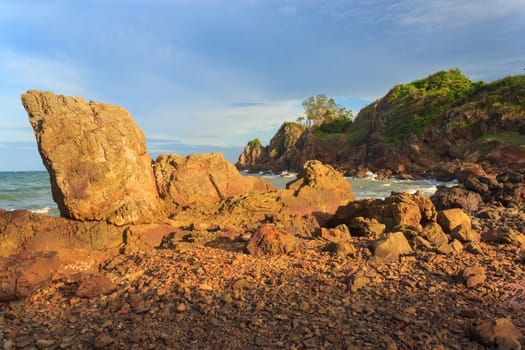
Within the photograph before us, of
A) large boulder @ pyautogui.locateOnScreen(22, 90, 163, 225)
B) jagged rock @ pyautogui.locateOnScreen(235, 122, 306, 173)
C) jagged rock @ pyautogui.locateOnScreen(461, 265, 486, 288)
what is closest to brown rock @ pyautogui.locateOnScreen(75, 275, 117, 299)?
large boulder @ pyautogui.locateOnScreen(22, 90, 163, 225)

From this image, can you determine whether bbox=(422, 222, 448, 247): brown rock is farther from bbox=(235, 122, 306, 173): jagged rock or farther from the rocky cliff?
bbox=(235, 122, 306, 173): jagged rock

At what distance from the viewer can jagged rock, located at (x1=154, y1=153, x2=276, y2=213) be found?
27.5 ft

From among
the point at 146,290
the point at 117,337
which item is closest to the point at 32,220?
the point at 146,290

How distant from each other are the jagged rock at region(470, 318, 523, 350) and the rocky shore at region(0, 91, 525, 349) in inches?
0.6

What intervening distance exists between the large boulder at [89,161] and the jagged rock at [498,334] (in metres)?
6.33

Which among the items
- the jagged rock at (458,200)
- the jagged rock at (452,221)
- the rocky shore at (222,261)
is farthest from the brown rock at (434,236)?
the jagged rock at (458,200)

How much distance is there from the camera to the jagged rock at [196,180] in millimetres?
8367

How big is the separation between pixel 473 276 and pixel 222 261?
3.41m

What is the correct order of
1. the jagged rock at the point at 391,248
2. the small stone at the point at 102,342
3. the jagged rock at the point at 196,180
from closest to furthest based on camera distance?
the small stone at the point at 102,342
the jagged rock at the point at 391,248
the jagged rock at the point at 196,180

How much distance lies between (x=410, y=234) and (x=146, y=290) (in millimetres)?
4746

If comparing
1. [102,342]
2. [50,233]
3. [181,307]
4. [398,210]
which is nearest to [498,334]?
[181,307]

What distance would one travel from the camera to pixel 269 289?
4016 mm

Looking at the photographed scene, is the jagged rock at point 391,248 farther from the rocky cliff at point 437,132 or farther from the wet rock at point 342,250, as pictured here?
the rocky cliff at point 437,132

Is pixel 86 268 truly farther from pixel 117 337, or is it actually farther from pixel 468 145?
pixel 468 145
